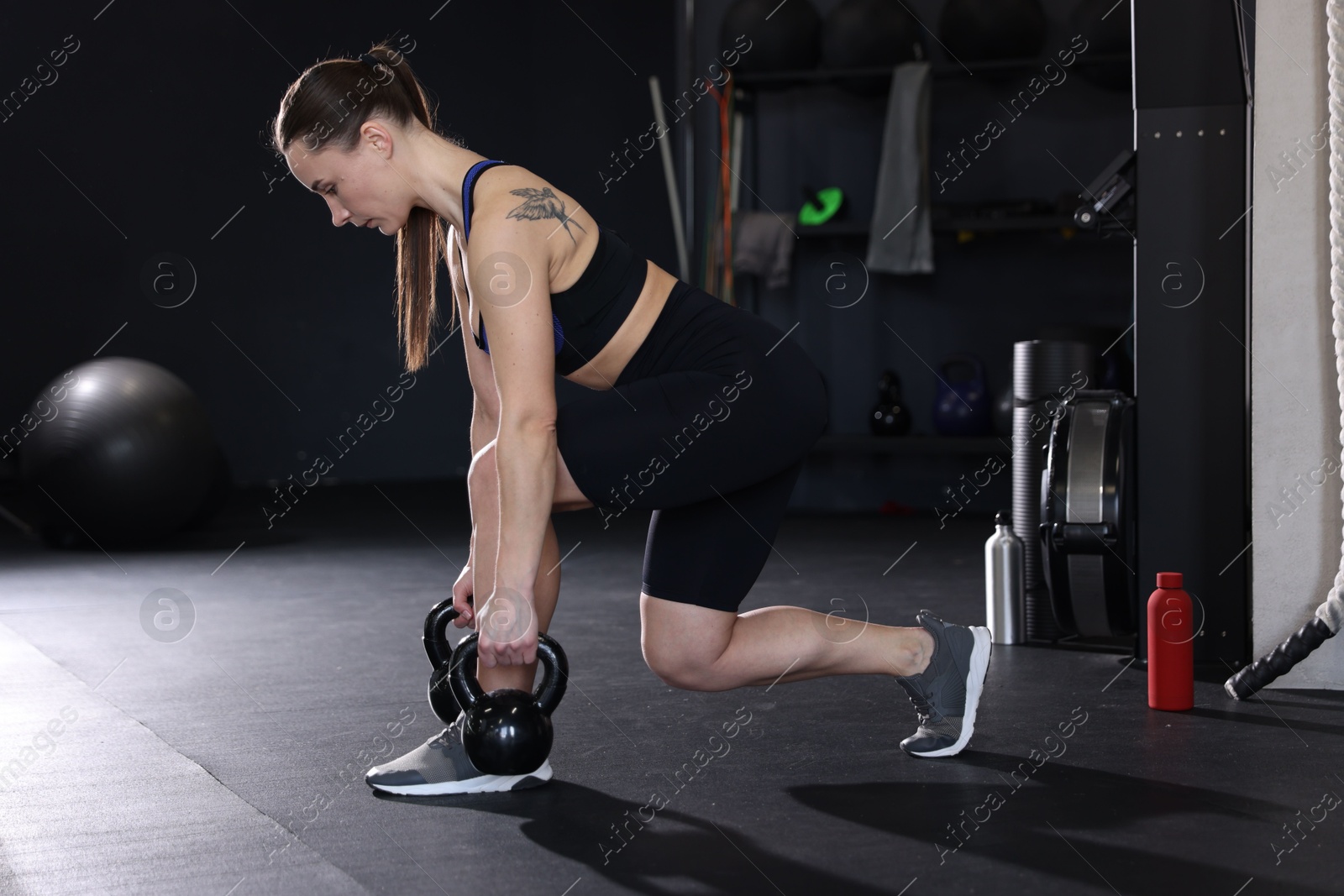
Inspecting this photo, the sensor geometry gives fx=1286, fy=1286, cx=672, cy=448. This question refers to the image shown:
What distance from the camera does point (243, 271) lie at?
23.0 ft

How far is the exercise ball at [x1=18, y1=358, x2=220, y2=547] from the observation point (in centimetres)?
467

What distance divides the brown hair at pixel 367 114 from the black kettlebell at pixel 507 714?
463 millimetres

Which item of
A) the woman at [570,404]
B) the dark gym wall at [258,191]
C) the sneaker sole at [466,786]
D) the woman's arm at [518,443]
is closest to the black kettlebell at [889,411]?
the dark gym wall at [258,191]

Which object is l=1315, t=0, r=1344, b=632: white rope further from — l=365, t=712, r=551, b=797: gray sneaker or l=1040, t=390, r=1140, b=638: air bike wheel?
l=365, t=712, r=551, b=797: gray sneaker

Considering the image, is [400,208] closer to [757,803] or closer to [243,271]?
[757,803]

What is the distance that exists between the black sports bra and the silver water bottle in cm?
154

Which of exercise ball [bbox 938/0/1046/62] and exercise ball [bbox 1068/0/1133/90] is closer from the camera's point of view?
exercise ball [bbox 1068/0/1133/90]

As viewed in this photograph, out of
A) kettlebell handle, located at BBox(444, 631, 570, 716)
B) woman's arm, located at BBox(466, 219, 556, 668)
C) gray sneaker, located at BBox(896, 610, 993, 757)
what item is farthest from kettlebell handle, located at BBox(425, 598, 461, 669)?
gray sneaker, located at BBox(896, 610, 993, 757)

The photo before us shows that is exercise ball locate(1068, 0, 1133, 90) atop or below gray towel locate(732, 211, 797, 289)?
atop

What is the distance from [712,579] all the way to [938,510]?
459 cm

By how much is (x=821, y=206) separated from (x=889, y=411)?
1.07 m

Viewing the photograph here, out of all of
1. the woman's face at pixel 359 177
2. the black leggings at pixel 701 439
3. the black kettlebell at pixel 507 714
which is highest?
the woman's face at pixel 359 177

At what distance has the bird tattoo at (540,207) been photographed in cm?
164

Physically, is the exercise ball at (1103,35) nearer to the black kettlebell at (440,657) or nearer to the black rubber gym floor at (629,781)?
the black rubber gym floor at (629,781)
